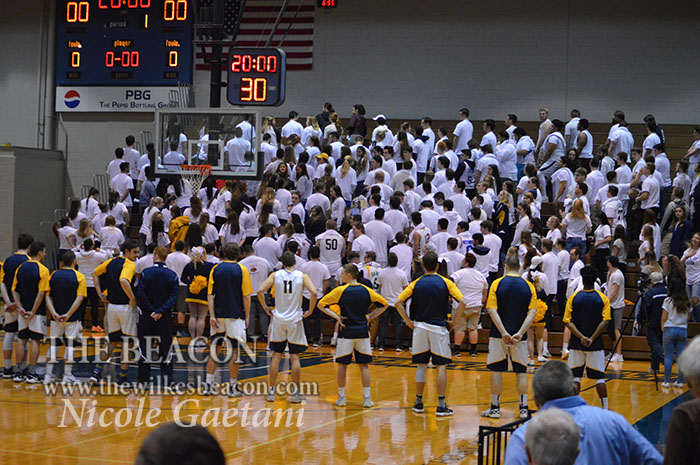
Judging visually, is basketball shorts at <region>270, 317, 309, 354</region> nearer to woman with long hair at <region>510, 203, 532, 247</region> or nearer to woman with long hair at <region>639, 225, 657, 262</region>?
woman with long hair at <region>510, 203, 532, 247</region>

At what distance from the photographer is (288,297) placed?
38.0 feet

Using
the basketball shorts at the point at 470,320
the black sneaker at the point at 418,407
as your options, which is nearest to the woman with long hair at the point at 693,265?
the basketball shorts at the point at 470,320

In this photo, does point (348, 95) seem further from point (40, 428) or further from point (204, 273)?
point (40, 428)

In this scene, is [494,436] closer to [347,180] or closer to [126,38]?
[347,180]

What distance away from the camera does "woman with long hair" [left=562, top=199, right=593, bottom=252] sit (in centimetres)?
1731

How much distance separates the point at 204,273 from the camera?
14.3m

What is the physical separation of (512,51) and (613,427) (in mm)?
A: 24566

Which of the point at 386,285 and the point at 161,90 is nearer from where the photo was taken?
the point at 386,285

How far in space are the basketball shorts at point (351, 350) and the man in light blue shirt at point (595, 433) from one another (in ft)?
23.0

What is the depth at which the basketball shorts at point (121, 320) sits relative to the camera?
12.6 metres

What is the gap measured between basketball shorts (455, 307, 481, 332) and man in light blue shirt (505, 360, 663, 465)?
442 inches

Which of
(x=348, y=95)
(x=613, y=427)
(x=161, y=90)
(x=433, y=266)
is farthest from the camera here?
(x=348, y=95)

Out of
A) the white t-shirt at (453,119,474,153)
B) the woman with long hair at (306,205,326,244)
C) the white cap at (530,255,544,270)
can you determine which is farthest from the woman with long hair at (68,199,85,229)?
the white cap at (530,255,544,270)

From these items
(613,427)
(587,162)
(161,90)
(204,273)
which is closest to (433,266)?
(204,273)
